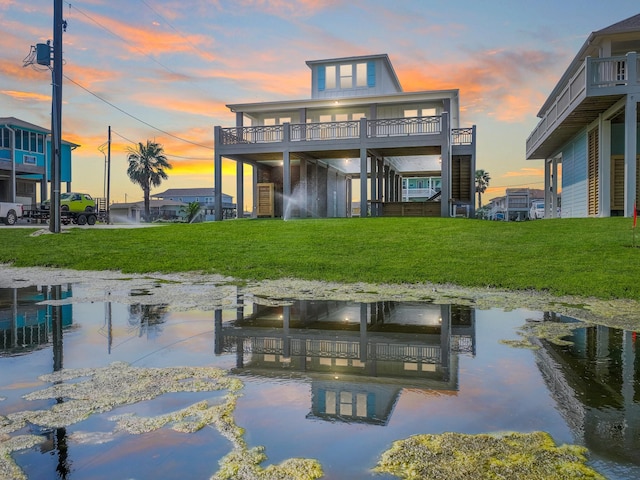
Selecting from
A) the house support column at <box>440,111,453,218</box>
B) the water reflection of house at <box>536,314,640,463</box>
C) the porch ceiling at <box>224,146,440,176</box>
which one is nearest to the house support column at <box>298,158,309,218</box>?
the porch ceiling at <box>224,146,440,176</box>

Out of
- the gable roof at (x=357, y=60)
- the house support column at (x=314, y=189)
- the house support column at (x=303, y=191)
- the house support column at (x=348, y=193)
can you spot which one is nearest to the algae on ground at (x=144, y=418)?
the house support column at (x=303, y=191)

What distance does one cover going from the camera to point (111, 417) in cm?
323

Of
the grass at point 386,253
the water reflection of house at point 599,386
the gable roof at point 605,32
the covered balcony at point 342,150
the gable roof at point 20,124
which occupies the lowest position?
the water reflection of house at point 599,386

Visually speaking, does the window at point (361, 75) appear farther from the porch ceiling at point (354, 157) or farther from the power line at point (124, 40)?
the power line at point (124, 40)

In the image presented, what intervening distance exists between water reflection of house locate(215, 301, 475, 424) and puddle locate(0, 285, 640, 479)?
0.07ft

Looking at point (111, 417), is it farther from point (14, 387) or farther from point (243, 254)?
point (243, 254)

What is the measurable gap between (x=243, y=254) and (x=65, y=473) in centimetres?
1088

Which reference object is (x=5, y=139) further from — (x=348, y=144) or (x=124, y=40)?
(x=348, y=144)

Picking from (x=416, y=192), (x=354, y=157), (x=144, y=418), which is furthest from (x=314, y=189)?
(x=144, y=418)

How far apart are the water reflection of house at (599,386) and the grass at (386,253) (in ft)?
11.4

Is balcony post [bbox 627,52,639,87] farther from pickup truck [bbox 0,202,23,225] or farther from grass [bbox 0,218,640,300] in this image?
pickup truck [bbox 0,202,23,225]

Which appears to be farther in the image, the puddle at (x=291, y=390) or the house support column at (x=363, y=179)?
the house support column at (x=363, y=179)

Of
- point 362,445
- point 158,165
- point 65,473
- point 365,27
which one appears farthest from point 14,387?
point 158,165

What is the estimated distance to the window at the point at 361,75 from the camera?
32.6 m
